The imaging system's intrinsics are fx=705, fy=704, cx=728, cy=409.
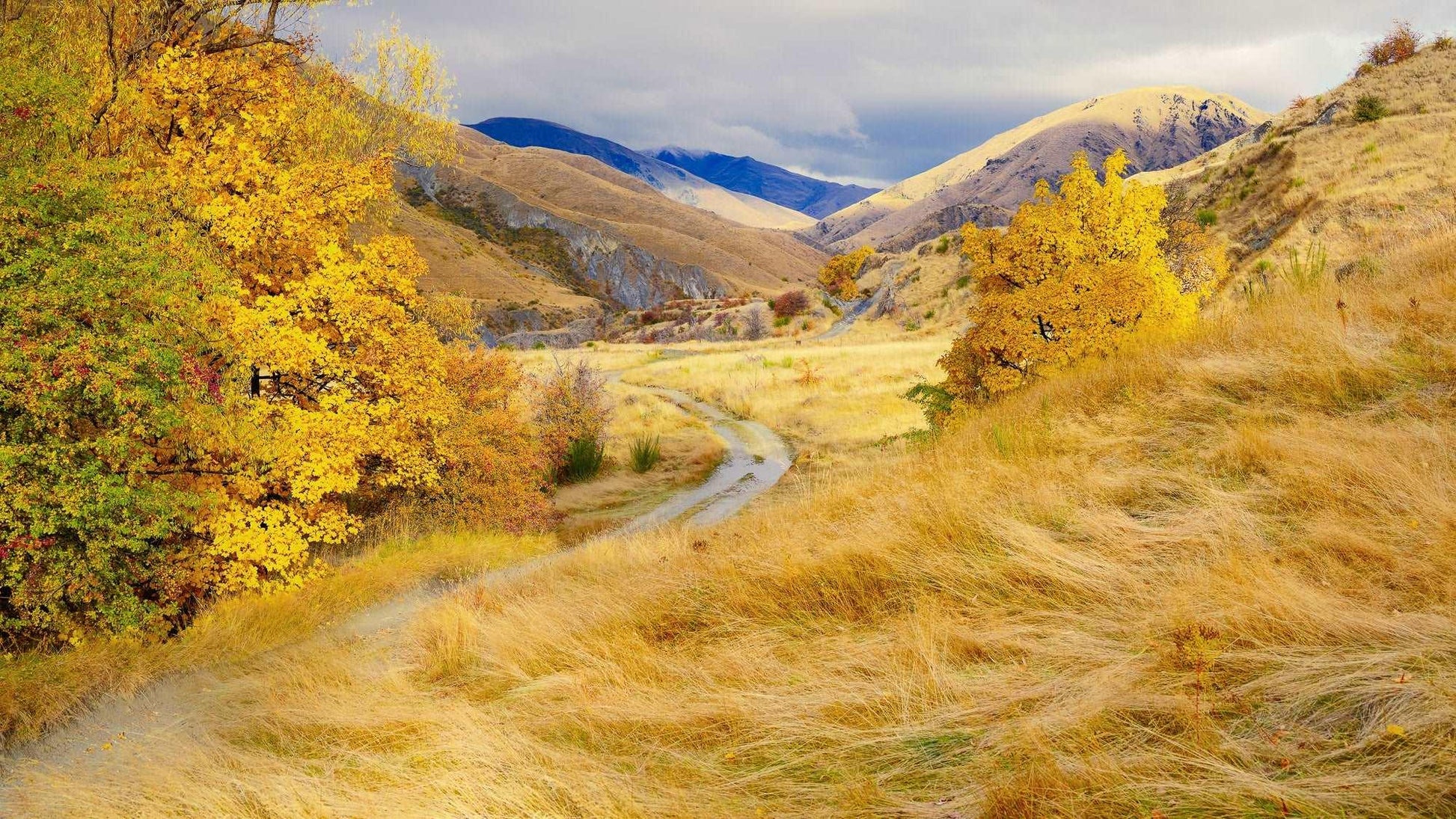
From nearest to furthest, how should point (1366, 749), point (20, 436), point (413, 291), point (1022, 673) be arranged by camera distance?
point (1366, 749) < point (1022, 673) < point (20, 436) < point (413, 291)

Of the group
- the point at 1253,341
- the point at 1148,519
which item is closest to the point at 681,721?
the point at 1148,519

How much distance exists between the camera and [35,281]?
7043 mm

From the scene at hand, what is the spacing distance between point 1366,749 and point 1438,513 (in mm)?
1976

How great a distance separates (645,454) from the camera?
73.6 feet

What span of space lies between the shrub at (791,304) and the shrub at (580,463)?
51.0 m

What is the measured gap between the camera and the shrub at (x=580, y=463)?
21016mm

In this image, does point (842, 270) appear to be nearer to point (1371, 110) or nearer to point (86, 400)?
point (1371, 110)

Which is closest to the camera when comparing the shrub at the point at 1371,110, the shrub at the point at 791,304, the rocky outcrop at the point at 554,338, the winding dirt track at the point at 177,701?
the winding dirt track at the point at 177,701

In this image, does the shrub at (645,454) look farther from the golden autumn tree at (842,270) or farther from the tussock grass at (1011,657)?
the golden autumn tree at (842,270)

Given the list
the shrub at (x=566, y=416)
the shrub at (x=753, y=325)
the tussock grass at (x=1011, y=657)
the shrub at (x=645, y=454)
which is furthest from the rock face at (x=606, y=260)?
the tussock grass at (x=1011, y=657)

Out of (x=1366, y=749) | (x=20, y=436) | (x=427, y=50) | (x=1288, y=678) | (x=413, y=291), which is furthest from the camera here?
(x=427, y=50)

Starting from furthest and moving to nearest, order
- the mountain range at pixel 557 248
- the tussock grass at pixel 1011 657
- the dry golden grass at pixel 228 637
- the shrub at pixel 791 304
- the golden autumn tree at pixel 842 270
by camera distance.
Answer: the mountain range at pixel 557 248 → the golden autumn tree at pixel 842 270 → the shrub at pixel 791 304 → the dry golden grass at pixel 228 637 → the tussock grass at pixel 1011 657

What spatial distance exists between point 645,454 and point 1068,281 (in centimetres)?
1404

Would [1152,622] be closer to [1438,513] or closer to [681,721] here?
[1438,513]
